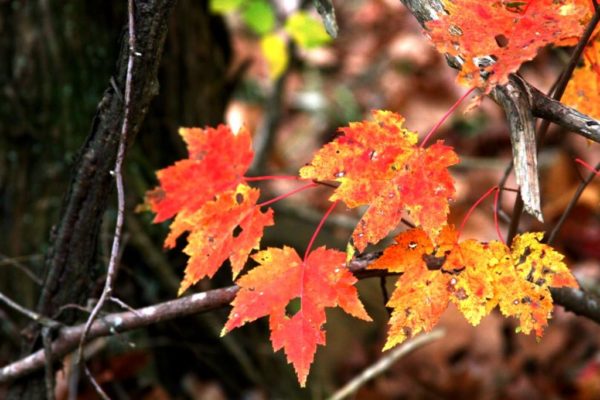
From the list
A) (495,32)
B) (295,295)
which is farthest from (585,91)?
(295,295)

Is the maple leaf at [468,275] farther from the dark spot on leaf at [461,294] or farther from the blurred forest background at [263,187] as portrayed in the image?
the blurred forest background at [263,187]

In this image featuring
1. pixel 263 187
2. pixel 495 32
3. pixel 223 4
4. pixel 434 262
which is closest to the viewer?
pixel 495 32

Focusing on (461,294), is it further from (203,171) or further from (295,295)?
(203,171)

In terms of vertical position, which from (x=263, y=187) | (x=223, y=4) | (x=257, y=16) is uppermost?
(x=223, y=4)

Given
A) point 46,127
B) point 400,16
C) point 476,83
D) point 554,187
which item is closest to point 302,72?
point 400,16

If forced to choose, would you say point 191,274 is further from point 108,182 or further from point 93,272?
point 93,272

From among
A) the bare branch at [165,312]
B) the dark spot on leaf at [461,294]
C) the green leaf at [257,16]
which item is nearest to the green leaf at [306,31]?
the green leaf at [257,16]

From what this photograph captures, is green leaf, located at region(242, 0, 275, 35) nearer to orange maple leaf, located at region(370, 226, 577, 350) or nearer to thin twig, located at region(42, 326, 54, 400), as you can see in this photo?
thin twig, located at region(42, 326, 54, 400)
